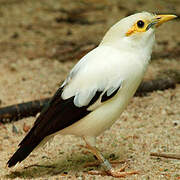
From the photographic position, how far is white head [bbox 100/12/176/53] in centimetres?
340

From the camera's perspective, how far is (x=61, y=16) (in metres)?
9.21

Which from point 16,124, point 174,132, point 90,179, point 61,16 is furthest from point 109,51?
point 61,16

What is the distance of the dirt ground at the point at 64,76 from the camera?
155 inches

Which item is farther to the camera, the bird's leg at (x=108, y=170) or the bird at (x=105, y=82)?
the bird's leg at (x=108, y=170)

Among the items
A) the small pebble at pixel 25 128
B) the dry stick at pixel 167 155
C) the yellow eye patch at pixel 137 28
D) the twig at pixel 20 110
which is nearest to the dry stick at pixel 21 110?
the twig at pixel 20 110

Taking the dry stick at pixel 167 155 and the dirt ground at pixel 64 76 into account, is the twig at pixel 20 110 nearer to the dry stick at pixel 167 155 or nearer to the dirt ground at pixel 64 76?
the dirt ground at pixel 64 76

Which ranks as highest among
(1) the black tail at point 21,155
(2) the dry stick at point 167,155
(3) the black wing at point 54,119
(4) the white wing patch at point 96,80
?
(4) the white wing patch at point 96,80

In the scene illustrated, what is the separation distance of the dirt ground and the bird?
55 cm

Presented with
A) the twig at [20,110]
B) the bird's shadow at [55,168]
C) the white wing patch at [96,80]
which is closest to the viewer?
the white wing patch at [96,80]

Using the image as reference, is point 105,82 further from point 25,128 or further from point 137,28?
point 25,128

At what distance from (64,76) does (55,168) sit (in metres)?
2.57

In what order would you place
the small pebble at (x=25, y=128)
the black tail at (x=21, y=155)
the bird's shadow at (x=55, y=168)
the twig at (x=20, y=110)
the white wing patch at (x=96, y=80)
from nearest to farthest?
the white wing patch at (x=96, y=80) < the black tail at (x=21, y=155) < the bird's shadow at (x=55, y=168) < the small pebble at (x=25, y=128) < the twig at (x=20, y=110)

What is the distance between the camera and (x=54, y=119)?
3479 mm

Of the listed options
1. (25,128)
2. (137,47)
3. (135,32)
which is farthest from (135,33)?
(25,128)
